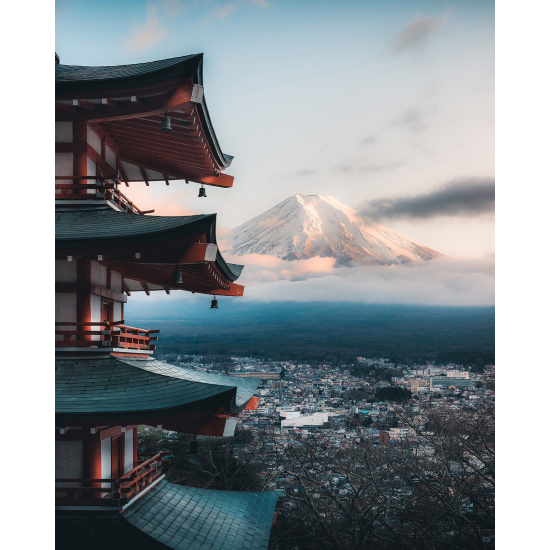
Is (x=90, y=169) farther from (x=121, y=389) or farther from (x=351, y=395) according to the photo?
(x=351, y=395)

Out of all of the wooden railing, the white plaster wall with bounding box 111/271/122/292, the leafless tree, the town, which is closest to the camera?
the wooden railing

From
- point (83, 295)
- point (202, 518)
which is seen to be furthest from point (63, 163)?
point (202, 518)

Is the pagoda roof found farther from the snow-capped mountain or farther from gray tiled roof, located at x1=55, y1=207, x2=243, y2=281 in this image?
the snow-capped mountain

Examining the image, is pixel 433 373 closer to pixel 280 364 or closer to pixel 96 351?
pixel 280 364

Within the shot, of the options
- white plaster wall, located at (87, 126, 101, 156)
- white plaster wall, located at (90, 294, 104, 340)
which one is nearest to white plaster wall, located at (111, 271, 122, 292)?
white plaster wall, located at (90, 294, 104, 340)

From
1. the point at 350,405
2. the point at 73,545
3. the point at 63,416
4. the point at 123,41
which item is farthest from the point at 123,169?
the point at 350,405
